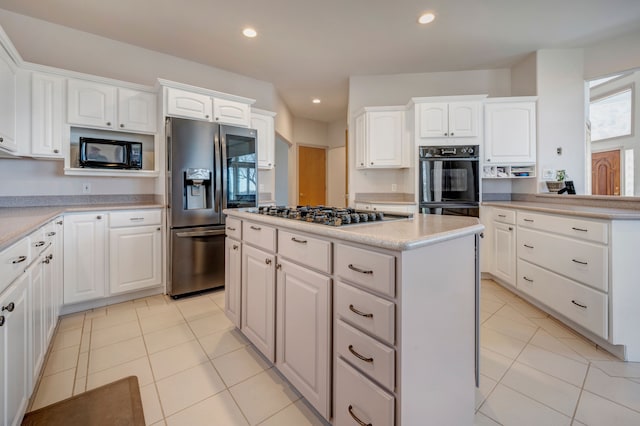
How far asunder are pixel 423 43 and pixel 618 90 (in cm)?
431

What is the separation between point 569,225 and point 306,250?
2110 millimetres

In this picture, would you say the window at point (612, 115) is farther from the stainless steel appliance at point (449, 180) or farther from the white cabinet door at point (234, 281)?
the white cabinet door at point (234, 281)

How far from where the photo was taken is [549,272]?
2.32 meters

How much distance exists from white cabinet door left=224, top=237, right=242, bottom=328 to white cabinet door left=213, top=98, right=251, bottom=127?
5.56 feet

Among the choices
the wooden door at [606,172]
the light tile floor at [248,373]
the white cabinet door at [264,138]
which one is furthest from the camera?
the wooden door at [606,172]

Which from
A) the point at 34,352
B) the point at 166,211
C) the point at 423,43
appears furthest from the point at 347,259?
the point at 423,43

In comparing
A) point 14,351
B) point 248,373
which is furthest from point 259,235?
point 14,351

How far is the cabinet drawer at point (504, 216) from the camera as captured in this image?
9.27ft

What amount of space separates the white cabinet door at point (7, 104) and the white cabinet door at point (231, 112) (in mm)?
1548

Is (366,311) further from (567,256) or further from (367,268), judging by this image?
(567,256)

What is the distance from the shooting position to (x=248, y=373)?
1.67m

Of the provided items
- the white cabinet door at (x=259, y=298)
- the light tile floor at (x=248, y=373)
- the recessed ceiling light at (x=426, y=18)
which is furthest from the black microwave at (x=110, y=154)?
the recessed ceiling light at (x=426, y=18)

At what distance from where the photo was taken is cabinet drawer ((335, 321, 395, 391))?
936 mm

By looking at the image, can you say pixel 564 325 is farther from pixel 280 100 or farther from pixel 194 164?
pixel 280 100
